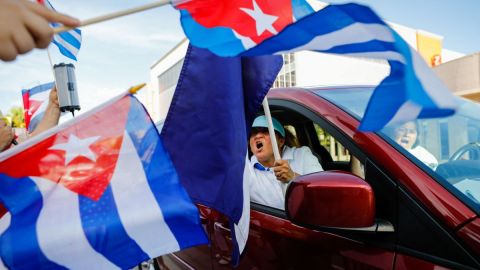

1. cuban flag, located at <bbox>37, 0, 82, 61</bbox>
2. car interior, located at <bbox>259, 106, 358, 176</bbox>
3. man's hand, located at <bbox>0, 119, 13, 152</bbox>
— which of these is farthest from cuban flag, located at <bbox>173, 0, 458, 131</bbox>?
cuban flag, located at <bbox>37, 0, 82, 61</bbox>

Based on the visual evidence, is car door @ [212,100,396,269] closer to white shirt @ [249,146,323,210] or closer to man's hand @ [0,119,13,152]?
white shirt @ [249,146,323,210]

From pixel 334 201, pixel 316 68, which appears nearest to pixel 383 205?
pixel 334 201

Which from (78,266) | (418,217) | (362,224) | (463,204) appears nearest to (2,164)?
(78,266)

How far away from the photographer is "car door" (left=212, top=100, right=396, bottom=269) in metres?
1.34

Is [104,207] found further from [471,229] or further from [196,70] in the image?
[471,229]

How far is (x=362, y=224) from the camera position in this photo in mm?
1270

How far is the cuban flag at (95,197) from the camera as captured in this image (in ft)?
4.45

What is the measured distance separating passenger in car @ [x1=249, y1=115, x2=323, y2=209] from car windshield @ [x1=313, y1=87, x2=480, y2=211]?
0.50 m

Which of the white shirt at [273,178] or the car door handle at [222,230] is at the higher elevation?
the white shirt at [273,178]

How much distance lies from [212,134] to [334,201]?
709mm

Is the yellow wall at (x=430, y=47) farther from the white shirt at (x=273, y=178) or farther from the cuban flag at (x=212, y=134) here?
the cuban flag at (x=212, y=134)

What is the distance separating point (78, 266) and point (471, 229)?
4.56 ft

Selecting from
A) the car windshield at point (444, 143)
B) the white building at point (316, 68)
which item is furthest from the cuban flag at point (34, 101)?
the white building at point (316, 68)

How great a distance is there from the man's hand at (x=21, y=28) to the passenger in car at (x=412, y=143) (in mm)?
1311
